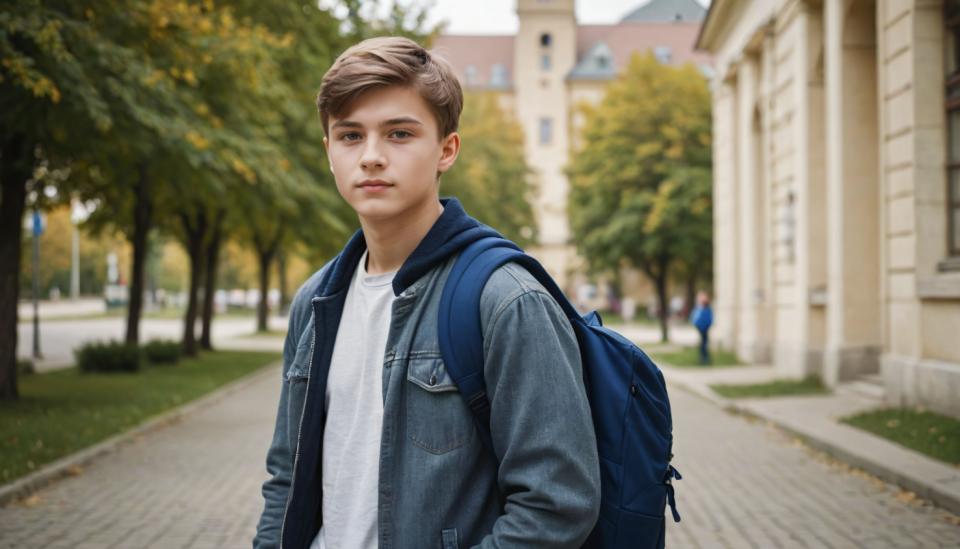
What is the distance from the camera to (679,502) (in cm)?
796

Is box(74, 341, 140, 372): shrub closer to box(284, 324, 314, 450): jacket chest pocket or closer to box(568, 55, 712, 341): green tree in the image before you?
box(284, 324, 314, 450): jacket chest pocket

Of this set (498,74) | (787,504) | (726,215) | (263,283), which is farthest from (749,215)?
(498,74)

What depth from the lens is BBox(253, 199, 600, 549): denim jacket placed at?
1.87 meters

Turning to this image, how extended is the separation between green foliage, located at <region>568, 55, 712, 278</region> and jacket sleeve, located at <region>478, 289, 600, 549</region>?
3131 centimetres

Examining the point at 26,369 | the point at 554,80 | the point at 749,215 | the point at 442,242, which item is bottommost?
Result: the point at 26,369

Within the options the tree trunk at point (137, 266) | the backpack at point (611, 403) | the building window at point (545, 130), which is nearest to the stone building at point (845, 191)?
the backpack at point (611, 403)

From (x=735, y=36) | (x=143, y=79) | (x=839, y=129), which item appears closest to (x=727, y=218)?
(x=735, y=36)

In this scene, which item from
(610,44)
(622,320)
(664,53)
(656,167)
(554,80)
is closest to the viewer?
(656,167)

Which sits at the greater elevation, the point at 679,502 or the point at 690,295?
the point at 690,295

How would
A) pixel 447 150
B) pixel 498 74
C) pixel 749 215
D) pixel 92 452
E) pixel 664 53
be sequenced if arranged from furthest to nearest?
pixel 498 74
pixel 664 53
pixel 749 215
pixel 92 452
pixel 447 150

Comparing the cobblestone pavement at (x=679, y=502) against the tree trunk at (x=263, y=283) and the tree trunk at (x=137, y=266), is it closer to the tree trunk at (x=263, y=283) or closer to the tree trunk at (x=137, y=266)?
the tree trunk at (x=137, y=266)

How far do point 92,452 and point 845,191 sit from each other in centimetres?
1190

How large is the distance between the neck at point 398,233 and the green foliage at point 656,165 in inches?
1222

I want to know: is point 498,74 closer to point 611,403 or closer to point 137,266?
point 137,266
